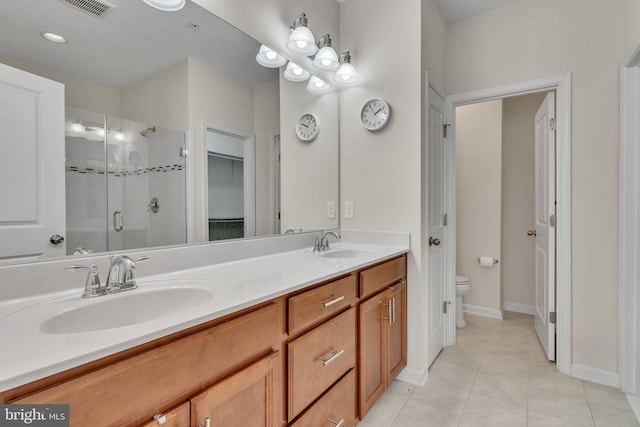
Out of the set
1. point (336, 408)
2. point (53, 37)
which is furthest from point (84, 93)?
point (336, 408)

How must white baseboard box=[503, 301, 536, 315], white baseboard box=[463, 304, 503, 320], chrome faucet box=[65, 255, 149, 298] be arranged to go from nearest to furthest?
chrome faucet box=[65, 255, 149, 298], white baseboard box=[463, 304, 503, 320], white baseboard box=[503, 301, 536, 315]

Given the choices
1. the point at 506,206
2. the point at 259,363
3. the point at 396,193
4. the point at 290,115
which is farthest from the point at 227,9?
the point at 506,206

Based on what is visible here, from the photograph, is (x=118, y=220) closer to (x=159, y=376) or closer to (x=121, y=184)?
(x=121, y=184)

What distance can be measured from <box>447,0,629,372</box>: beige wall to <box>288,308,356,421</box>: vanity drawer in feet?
5.60

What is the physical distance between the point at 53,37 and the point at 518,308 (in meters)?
4.04

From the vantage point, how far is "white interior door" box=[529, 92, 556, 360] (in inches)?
87.4

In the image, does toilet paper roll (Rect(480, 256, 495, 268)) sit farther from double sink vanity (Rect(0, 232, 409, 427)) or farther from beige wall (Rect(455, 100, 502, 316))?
double sink vanity (Rect(0, 232, 409, 427))

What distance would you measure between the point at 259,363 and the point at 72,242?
74 centimetres

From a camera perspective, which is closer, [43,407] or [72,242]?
[43,407]

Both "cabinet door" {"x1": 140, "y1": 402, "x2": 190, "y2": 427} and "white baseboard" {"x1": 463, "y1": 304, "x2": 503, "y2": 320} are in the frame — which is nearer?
"cabinet door" {"x1": 140, "y1": 402, "x2": 190, "y2": 427}

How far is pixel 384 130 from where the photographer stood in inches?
84.1

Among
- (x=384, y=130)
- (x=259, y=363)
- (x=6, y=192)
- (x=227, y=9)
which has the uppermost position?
(x=227, y=9)

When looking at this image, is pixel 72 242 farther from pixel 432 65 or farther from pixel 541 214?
pixel 541 214

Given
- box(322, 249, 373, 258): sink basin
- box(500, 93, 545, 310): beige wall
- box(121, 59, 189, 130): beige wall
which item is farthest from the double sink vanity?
box(500, 93, 545, 310): beige wall
